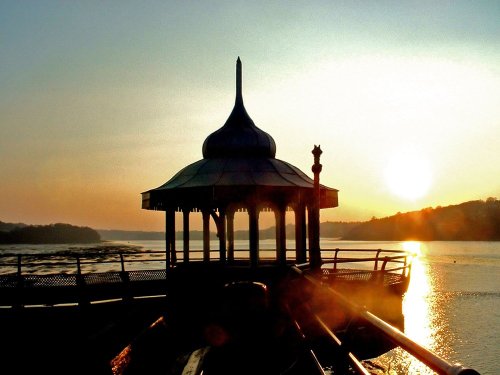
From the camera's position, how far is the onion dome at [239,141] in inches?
650

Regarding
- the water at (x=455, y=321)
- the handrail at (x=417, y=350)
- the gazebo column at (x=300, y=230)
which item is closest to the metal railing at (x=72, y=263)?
the water at (x=455, y=321)

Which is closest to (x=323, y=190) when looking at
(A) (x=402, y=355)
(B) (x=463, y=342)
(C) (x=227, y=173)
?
(C) (x=227, y=173)

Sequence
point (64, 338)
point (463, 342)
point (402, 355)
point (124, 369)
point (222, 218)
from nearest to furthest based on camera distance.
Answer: point (124, 369), point (64, 338), point (222, 218), point (402, 355), point (463, 342)

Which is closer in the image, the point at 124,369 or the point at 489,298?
the point at 124,369

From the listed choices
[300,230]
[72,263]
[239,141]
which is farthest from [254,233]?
[72,263]

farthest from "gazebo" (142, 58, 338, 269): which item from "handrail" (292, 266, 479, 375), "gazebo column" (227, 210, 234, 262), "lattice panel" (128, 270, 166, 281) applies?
"handrail" (292, 266, 479, 375)

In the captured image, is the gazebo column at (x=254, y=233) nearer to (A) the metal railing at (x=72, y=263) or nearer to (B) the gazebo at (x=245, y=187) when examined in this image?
(B) the gazebo at (x=245, y=187)

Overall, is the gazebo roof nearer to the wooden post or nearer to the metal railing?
the wooden post

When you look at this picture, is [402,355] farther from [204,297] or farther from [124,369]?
[124,369]

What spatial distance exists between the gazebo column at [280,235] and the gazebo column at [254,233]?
1.33 metres

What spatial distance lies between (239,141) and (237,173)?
1.88m

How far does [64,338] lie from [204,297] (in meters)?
4.38

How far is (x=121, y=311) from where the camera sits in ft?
50.9

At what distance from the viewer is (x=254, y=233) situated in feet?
49.5
